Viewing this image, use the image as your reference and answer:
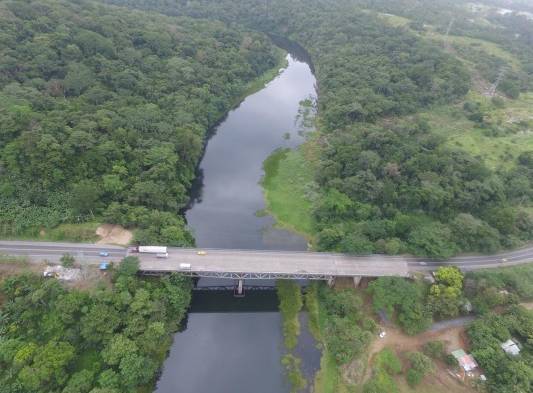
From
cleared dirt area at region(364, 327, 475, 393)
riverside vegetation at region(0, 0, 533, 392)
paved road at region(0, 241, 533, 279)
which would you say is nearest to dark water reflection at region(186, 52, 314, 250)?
riverside vegetation at region(0, 0, 533, 392)

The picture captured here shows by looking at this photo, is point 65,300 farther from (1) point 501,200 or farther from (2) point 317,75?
(2) point 317,75

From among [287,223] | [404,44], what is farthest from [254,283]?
[404,44]

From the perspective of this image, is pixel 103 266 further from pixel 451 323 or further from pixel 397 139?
pixel 397 139

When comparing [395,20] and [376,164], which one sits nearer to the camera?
[376,164]

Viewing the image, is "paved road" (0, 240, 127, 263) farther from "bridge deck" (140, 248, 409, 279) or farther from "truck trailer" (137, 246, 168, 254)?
"bridge deck" (140, 248, 409, 279)

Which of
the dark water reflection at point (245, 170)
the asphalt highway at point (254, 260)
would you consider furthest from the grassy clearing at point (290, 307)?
the dark water reflection at point (245, 170)

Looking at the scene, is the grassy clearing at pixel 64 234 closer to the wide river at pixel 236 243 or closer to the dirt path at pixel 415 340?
the wide river at pixel 236 243

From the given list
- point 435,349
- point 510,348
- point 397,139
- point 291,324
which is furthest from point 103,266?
point 397,139

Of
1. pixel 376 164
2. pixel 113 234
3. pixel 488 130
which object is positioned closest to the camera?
pixel 113 234
